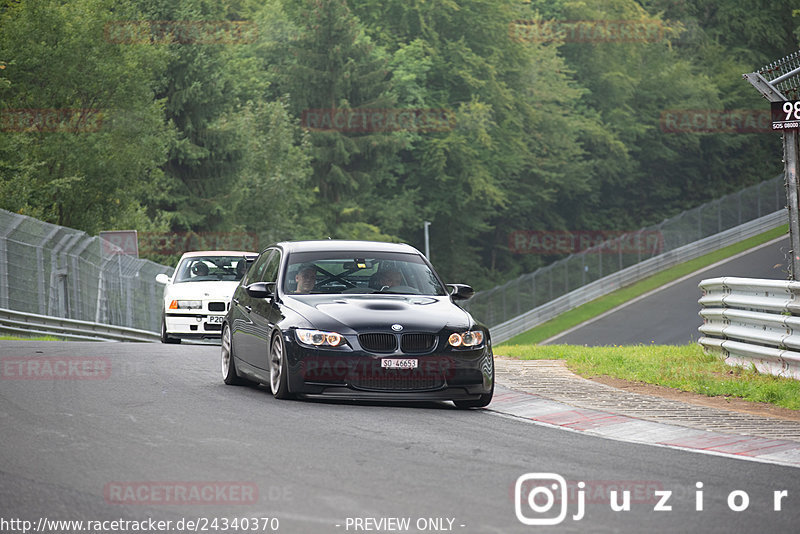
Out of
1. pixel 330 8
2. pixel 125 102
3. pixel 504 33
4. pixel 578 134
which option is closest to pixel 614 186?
pixel 578 134

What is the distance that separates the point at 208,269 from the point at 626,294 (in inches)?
1313

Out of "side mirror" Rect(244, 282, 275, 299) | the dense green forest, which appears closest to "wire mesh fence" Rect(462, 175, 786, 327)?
the dense green forest

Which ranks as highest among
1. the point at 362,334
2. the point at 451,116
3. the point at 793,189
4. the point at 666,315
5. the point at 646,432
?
the point at 451,116

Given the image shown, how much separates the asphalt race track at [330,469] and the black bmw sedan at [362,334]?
0.81 ft

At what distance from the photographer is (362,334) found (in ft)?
36.3

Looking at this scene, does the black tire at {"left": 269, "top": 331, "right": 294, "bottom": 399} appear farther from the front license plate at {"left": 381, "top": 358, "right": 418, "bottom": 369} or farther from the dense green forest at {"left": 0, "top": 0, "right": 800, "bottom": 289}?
the dense green forest at {"left": 0, "top": 0, "right": 800, "bottom": 289}

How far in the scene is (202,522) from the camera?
20.8ft

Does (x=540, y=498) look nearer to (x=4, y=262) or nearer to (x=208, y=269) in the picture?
(x=208, y=269)

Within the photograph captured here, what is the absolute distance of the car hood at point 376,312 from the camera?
11.2 m

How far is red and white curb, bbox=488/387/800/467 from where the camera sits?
911 centimetres

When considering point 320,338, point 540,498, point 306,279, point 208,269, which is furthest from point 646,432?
point 208,269

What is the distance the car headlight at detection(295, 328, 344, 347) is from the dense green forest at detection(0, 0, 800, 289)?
41.5m

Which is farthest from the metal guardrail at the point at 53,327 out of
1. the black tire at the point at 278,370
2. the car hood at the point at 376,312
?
the car hood at the point at 376,312

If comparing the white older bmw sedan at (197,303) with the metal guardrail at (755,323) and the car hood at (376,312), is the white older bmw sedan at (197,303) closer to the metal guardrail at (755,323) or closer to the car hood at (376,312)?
the metal guardrail at (755,323)
